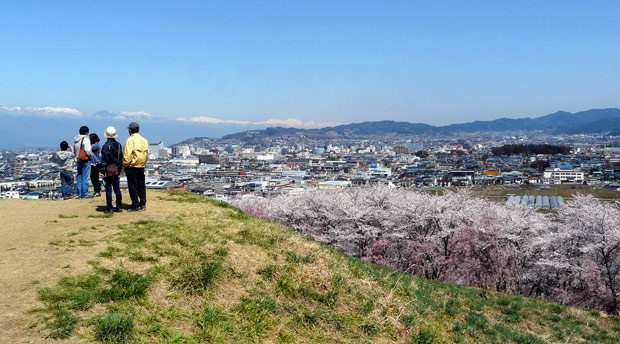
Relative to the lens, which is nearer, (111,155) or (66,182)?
(111,155)

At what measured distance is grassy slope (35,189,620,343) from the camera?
11.1 feet

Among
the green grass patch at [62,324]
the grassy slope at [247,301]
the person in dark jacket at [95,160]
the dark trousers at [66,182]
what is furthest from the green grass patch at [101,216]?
the green grass patch at [62,324]

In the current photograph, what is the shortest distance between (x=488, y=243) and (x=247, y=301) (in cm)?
1310

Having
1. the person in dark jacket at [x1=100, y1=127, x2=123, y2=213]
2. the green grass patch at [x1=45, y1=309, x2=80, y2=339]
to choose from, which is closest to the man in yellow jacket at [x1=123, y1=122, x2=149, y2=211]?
the person in dark jacket at [x1=100, y1=127, x2=123, y2=213]

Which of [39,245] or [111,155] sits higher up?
[111,155]

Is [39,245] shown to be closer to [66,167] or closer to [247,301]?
[247,301]

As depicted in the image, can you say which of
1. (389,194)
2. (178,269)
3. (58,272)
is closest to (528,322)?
(178,269)

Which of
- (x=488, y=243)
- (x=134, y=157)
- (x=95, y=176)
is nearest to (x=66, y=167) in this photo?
(x=95, y=176)

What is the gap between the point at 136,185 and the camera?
6562mm

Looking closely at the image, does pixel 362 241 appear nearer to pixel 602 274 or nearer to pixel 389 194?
pixel 389 194

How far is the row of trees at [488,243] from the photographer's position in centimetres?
1363

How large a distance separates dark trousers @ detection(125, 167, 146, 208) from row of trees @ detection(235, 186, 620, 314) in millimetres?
9242

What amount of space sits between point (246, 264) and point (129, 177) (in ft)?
9.48

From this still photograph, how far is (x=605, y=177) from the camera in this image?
202 feet
